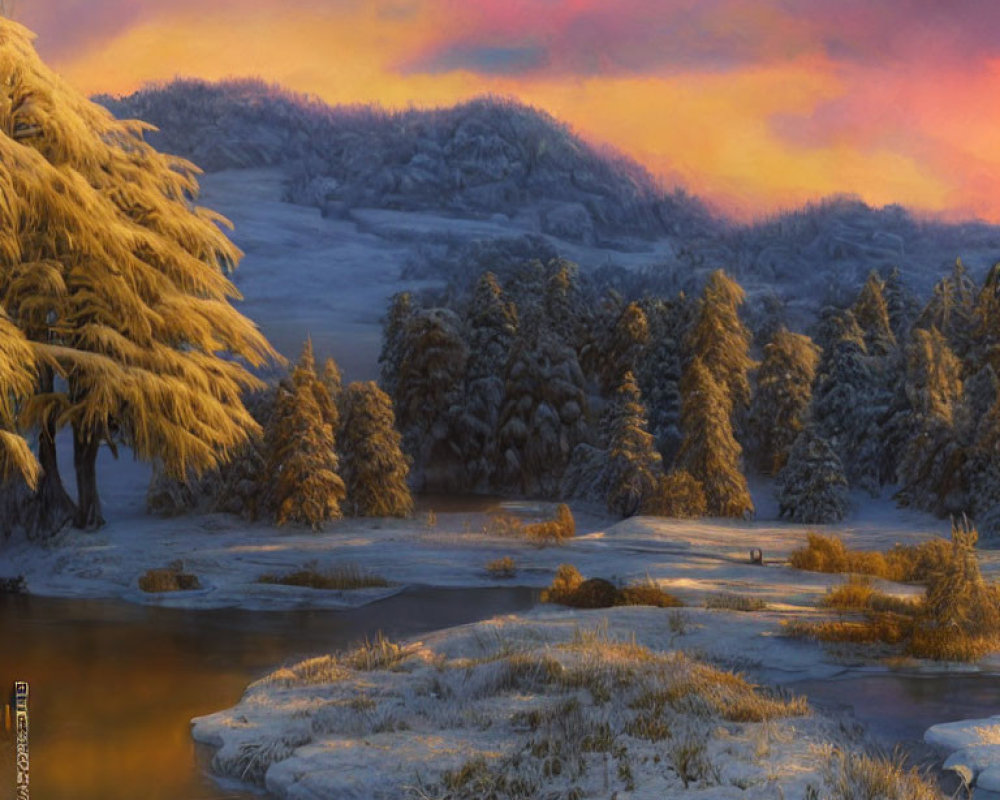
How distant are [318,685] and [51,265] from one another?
25.1 feet

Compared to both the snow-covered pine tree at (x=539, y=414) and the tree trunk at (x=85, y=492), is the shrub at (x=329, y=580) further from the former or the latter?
the snow-covered pine tree at (x=539, y=414)

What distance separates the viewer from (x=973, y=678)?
41.4 feet

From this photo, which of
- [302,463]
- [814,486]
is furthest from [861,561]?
[814,486]

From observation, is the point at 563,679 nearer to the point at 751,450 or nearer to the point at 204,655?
the point at 204,655

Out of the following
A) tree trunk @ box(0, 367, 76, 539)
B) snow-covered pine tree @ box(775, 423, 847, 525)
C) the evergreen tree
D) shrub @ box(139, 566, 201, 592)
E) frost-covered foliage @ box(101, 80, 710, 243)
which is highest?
frost-covered foliage @ box(101, 80, 710, 243)

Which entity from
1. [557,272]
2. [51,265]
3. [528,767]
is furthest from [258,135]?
[528,767]

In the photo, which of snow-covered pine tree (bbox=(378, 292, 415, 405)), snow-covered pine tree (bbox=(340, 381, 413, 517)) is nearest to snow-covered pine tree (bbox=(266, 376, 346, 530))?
snow-covered pine tree (bbox=(340, 381, 413, 517))

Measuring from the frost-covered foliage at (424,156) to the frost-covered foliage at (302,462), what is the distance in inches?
3233

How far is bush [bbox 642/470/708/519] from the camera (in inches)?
1309

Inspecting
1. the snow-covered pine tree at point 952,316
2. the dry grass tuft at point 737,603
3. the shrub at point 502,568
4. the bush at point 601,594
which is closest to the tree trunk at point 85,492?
the shrub at point 502,568

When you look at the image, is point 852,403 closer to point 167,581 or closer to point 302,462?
point 302,462

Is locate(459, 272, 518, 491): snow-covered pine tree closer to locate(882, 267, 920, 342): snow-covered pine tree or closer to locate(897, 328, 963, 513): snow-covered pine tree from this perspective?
locate(897, 328, 963, 513): snow-covered pine tree

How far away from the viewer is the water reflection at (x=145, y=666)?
9.47 metres

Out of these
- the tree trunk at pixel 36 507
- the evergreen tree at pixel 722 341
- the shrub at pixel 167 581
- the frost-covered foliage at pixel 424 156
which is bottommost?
the shrub at pixel 167 581
